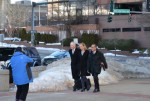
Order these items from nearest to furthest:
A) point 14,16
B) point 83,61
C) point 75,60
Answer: point 83,61 → point 75,60 → point 14,16

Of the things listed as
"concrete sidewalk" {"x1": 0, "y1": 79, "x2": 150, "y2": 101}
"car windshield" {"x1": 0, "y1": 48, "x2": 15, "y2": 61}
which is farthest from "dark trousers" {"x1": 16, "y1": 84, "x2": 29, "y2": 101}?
"car windshield" {"x1": 0, "y1": 48, "x2": 15, "y2": 61}

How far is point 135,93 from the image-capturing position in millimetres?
14531

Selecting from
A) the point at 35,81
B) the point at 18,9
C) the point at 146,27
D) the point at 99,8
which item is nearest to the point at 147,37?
the point at 146,27

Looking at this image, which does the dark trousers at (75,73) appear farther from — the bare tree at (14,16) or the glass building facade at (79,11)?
the bare tree at (14,16)

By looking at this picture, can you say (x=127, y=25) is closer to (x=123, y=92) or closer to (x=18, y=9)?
(x=18, y=9)

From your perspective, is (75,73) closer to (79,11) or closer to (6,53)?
(6,53)

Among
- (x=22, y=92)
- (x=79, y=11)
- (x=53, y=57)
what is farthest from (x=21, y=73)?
(x=79, y=11)

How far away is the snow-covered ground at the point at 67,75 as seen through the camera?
16.0 metres

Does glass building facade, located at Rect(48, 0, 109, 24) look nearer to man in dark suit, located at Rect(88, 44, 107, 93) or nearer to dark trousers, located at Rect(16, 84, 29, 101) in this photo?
man in dark suit, located at Rect(88, 44, 107, 93)

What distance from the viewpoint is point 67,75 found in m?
17.4

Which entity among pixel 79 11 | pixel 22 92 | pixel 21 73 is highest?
pixel 79 11

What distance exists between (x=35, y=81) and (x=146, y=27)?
198 feet

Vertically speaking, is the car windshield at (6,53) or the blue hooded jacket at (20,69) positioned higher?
the blue hooded jacket at (20,69)

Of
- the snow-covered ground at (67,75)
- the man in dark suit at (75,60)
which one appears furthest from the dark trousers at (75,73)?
the snow-covered ground at (67,75)
